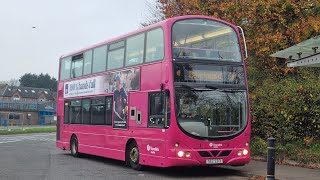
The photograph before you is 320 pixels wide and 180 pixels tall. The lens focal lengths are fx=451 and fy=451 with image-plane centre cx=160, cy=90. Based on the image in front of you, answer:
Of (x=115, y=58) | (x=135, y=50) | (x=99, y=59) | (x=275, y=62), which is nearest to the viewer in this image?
(x=135, y=50)

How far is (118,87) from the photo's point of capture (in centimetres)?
1502

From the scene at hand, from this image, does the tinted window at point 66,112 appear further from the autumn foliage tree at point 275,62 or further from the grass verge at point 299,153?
the grass verge at point 299,153

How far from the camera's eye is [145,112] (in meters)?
13.3

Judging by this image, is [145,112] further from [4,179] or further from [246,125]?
[4,179]

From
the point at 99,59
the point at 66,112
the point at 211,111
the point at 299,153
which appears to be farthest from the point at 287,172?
the point at 66,112

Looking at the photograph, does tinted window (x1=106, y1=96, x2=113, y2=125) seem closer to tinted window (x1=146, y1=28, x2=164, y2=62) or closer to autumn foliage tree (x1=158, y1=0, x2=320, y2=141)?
tinted window (x1=146, y1=28, x2=164, y2=62)

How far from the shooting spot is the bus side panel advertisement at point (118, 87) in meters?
14.2

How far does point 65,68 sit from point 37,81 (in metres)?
110

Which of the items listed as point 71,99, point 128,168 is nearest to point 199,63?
point 128,168

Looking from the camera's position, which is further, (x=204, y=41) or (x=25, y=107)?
(x=25, y=107)

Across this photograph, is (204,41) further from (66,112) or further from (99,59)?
(66,112)

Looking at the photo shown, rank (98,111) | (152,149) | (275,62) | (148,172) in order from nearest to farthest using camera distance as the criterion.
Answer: (152,149) → (148,172) → (98,111) → (275,62)

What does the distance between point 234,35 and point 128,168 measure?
537 centimetres

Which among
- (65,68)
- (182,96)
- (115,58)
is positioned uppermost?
(65,68)
